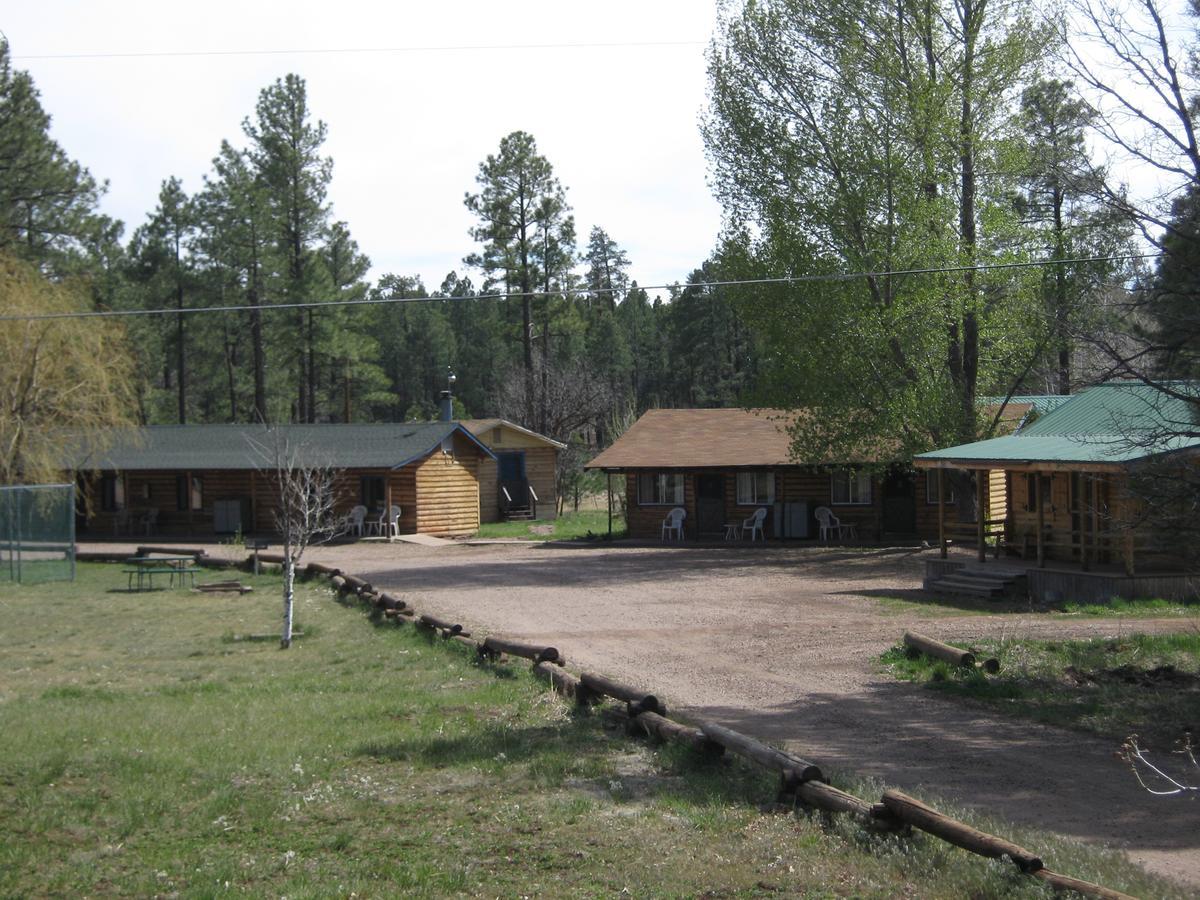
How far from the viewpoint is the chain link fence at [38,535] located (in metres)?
26.5

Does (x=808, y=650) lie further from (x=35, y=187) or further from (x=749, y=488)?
(x=35, y=187)

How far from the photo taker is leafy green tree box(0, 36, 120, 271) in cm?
3684

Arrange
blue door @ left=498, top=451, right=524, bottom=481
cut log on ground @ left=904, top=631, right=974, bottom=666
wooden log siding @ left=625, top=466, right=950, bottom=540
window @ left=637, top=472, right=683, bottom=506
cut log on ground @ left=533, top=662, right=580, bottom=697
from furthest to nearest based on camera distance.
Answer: blue door @ left=498, top=451, right=524, bottom=481, window @ left=637, top=472, right=683, bottom=506, wooden log siding @ left=625, top=466, right=950, bottom=540, cut log on ground @ left=904, top=631, right=974, bottom=666, cut log on ground @ left=533, top=662, right=580, bottom=697

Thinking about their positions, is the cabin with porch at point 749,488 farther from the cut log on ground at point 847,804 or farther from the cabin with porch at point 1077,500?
the cut log on ground at point 847,804

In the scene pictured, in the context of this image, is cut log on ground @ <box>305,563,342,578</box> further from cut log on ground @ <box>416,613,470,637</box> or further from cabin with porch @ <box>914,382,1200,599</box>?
cabin with porch @ <box>914,382,1200,599</box>

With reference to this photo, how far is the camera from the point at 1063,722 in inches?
433

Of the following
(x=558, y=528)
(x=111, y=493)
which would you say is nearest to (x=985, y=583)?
(x=558, y=528)

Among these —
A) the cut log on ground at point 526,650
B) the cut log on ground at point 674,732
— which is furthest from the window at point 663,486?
the cut log on ground at point 674,732

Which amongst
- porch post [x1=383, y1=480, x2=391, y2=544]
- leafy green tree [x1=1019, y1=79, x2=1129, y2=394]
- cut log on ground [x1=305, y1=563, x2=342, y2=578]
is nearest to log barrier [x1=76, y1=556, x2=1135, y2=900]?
leafy green tree [x1=1019, y1=79, x2=1129, y2=394]

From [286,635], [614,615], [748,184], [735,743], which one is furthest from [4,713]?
[748,184]

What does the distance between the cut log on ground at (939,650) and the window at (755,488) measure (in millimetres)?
20547

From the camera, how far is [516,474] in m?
45.8

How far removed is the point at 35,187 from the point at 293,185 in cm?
1364

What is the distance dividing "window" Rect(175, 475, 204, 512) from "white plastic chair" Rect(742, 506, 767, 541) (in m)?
19.4
